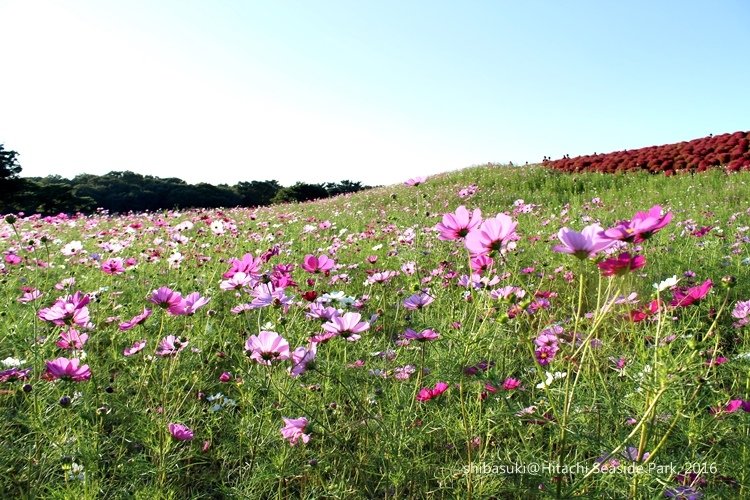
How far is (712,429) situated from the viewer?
1.22 meters

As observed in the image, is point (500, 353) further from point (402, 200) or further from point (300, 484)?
point (402, 200)

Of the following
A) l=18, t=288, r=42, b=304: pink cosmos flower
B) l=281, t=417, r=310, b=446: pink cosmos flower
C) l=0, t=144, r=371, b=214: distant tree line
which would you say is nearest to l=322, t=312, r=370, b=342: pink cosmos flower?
l=281, t=417, r=310, b=446: pink cosmos flower

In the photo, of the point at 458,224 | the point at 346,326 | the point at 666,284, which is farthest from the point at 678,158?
the point at 346,326

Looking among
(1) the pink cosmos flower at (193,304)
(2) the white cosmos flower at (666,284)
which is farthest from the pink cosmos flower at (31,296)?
(2) the white cosmos flower at (666,284)

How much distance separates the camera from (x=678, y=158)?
33.9ft

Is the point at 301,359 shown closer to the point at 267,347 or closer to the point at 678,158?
the point at 267,347

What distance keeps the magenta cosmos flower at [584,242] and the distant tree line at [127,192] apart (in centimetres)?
1919

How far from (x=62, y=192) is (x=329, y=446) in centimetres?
2061

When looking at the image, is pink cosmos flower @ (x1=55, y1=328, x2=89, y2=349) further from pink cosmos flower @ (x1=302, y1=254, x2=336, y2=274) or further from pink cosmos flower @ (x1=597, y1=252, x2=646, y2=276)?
pink cosmos flower @ (x1=597, y1=252, x2=646, y2=276)

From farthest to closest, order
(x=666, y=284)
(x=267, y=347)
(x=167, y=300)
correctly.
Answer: (x=167, y=300), (x=267, y=347), (x=666, y=284)

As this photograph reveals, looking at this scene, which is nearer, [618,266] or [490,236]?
[618,266]

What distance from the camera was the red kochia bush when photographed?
9.33m

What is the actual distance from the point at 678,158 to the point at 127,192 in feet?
70.3

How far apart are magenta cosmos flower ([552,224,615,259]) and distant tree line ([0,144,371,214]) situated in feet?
63.0
